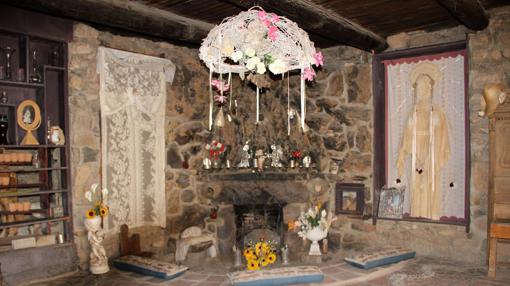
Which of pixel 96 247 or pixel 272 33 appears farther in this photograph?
pixel 96 247

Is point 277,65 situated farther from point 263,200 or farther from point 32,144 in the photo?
point 263,200

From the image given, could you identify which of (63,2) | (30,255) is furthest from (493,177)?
(30,255)

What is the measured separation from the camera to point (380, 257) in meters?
4.29

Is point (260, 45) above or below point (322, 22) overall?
below

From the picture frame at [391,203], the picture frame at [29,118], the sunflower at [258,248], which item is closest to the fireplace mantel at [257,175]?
the picture frame at [391,203]

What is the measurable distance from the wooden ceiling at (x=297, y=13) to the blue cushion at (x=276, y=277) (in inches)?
85.2

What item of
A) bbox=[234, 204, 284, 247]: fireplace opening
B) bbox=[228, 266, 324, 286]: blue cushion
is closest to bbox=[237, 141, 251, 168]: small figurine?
bbox=[234, 204, 284, 247]: fireplace opening

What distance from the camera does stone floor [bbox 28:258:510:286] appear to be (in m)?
3.76

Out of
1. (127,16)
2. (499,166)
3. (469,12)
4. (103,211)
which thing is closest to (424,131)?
(499,166)

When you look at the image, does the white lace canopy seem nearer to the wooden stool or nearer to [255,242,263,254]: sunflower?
[255,242,263,254]: sunflower

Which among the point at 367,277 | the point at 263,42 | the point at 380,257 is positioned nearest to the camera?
the point at 263,42

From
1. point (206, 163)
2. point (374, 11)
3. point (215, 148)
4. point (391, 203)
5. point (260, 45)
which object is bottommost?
point (391, 203)

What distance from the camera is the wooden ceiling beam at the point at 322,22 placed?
3.18 metres

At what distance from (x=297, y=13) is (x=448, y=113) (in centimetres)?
217
